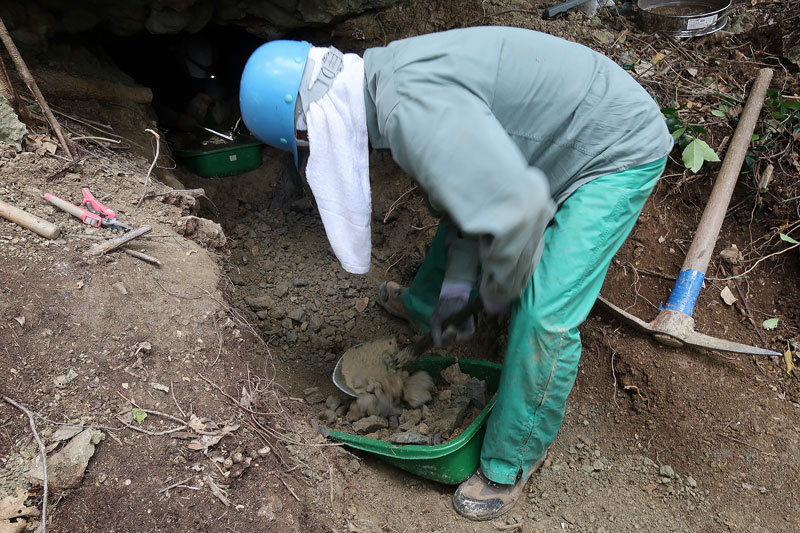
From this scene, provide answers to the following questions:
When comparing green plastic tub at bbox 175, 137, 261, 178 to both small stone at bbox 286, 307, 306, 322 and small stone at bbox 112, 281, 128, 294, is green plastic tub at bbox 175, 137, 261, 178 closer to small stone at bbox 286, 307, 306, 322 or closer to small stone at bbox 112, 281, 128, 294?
small stone at bbox 286, 307, 306, 322

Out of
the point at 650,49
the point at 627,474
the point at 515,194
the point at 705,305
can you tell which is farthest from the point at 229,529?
the point at 650,49

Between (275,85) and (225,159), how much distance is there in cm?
194

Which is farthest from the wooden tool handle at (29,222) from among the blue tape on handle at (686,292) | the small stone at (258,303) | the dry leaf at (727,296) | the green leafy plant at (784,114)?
the green leafy plant at (784,114)

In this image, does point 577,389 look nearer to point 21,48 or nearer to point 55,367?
point 55,367

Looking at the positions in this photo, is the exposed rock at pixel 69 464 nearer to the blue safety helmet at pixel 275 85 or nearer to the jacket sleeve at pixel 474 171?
the blue safety helmet at pixel 275 85

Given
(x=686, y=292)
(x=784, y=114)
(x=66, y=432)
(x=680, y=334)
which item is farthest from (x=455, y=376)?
(x=784, y=114)

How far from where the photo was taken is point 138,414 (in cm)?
155

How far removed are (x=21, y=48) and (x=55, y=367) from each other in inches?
69.7

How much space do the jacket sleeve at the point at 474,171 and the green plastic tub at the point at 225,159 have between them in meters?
2.23

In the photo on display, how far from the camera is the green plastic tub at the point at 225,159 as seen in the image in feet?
10.8

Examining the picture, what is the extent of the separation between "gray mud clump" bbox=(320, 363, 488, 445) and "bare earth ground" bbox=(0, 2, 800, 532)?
14 cm

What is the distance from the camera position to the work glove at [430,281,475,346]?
1.72 meters

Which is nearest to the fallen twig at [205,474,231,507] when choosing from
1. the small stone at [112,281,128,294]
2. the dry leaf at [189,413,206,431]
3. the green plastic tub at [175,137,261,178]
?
the dry leaf at [189,413,206,431]

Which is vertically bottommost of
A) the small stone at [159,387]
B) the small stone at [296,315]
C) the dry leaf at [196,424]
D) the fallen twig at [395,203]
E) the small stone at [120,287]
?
the small stone at [296,315]
